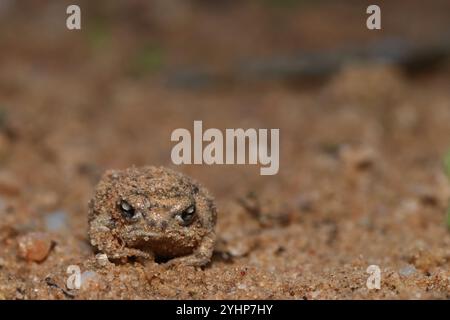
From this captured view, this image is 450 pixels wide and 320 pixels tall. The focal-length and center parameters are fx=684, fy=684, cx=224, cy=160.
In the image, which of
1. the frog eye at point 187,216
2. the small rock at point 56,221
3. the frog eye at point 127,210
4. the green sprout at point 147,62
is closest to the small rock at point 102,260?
the frog eye at point 127,210

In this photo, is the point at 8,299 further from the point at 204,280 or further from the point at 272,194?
the point at 272,194

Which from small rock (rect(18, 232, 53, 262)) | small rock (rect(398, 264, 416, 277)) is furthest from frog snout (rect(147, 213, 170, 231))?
small rock (rect(398, 264, 416, 277))

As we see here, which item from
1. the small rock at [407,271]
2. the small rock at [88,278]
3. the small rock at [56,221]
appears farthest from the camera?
the small rock at [56,221]

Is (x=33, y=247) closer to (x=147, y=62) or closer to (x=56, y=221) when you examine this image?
(x=56, y=221)

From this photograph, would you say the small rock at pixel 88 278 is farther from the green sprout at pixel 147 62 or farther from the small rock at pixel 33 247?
the green sprout at pixel 147 62

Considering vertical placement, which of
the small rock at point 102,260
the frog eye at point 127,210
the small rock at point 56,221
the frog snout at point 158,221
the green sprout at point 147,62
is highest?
the green sprout at point 147,62

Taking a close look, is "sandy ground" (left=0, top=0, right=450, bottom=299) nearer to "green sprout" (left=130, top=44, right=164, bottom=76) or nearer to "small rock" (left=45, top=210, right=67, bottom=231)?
"small rock" (left=45, top=210, right=67, bottom=231)

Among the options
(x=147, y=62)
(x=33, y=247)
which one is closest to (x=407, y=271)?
(x=33, y=247)
